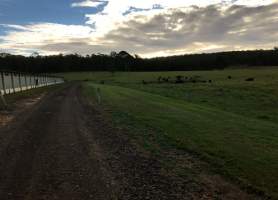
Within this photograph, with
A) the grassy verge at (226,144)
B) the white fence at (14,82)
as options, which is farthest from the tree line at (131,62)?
the grassy verge at (226,144)

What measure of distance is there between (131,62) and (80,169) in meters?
174

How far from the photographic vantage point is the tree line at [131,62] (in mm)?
159637

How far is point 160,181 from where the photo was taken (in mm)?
6996

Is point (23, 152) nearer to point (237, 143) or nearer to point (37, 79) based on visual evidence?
point (237, 143)

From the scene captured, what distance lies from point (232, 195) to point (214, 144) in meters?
4.62

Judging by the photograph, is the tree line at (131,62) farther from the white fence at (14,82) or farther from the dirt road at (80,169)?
the dirt road at (80,169)

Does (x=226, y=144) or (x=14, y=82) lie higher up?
(x=226, y=144)

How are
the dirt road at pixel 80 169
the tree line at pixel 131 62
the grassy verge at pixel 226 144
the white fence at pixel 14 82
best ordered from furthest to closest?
the tree line at pixel 131 62 → the white fence at pixel 14 82 → the grassy verge at pixel 226 144 → the dirt road at pixel 80 169

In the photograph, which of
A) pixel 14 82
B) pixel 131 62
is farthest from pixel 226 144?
pixel 131 62

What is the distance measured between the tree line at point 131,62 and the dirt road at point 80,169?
147370 millimetres

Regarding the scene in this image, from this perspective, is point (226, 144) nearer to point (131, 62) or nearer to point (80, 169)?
point (80, 169)

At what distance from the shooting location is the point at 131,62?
180 m

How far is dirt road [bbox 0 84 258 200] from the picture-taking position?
6281mm

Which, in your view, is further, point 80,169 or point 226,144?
point 226,144
